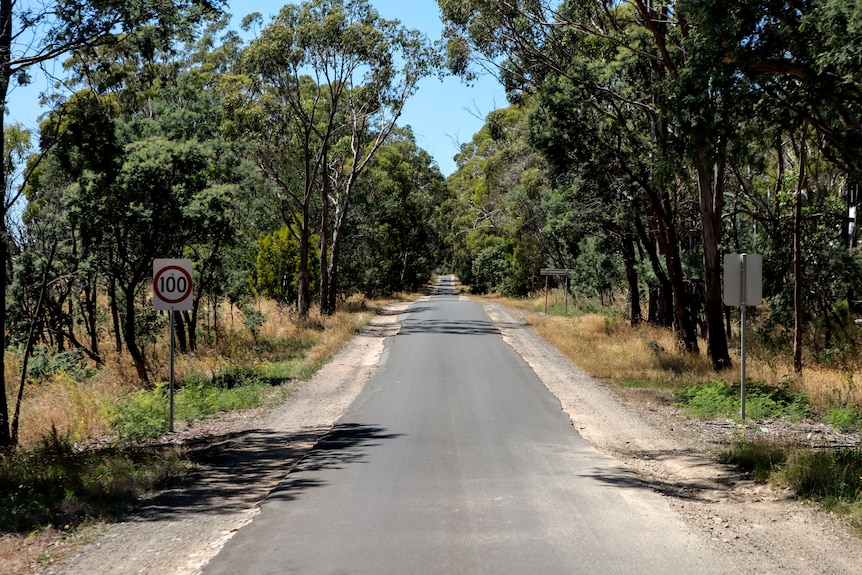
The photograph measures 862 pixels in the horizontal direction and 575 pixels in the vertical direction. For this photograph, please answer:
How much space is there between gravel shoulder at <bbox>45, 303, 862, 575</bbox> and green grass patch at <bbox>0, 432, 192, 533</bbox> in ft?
1.22

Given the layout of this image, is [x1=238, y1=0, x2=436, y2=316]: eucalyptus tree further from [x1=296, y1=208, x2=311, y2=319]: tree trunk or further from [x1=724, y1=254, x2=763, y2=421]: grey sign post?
[x1=724, y1=254, x2=763, y2=421]: grey sign post

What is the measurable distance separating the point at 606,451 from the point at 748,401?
552 cm

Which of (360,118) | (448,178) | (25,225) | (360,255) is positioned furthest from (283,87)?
(448,178)

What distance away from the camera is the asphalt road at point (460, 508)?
254 inches

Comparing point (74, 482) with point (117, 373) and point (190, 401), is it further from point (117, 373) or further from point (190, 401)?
point (117, 373)

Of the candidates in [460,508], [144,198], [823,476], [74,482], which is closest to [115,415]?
[74,482]

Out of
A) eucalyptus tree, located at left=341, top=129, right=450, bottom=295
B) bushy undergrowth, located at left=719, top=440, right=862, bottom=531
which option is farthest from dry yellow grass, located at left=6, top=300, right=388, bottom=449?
eucalyptus tree, located at left=341, top=129, right=450, bottom=295

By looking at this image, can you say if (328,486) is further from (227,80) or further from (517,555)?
(227,80)

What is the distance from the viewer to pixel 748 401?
16.0 metres

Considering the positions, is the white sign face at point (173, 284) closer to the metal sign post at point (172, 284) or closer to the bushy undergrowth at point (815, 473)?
the metal sign post at point (172, 284)

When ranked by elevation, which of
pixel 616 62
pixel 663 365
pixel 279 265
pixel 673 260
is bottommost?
pixel 663 365

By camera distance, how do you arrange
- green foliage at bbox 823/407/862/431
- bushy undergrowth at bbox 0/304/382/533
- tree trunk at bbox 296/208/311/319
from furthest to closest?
tree trunk at bbox 296/208/311/319 → green foliage at bbox 823/407/862/431 → bushy undergrowth at bbox 0/304/382/533

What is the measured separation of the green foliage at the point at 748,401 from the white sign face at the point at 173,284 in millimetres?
9291

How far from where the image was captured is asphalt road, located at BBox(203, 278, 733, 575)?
254 inches
